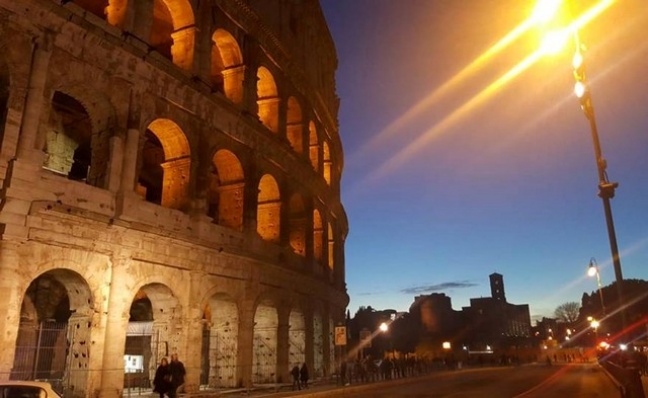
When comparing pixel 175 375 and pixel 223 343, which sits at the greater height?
pixel 223 343

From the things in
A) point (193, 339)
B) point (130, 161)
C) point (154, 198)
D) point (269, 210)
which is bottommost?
point (193, 339)

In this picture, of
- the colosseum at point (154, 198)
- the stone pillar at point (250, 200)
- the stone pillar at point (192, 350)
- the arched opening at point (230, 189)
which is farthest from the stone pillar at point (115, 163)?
the stone pillar at point (250, 200)

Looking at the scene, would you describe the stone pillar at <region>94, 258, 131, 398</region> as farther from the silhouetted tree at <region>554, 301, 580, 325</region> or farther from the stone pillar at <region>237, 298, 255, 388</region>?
the silhouetted tree at <region>554, 301, 580, 325</region>

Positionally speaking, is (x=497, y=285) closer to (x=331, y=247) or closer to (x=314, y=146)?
(x=331, y=247)

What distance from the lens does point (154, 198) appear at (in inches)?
1013

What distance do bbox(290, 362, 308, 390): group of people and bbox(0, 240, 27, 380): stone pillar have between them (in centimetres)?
1080

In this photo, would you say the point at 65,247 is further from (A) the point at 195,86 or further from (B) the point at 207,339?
(B) the point at 207,339

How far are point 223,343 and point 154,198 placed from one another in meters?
9.61

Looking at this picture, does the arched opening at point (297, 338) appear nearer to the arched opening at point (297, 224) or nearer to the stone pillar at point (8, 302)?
the arched opening at point (297, 224)

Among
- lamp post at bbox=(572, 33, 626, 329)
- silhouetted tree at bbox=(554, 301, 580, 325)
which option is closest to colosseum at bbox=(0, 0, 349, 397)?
lamp post at bbox=(572, 33, 626, 329)

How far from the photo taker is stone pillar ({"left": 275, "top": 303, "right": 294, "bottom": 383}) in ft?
70.9

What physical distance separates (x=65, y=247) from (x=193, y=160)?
5.82 meters

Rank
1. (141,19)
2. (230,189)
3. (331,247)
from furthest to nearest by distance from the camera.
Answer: (331,247) → (230,189) → (141,19)

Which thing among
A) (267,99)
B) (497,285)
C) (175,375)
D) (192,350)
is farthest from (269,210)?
(497,285)
